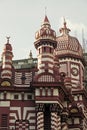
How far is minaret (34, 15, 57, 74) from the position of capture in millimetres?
46594

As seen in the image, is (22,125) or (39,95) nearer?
(39,95)

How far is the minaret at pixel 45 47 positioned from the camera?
4659 cm

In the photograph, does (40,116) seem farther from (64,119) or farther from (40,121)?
(64,119)

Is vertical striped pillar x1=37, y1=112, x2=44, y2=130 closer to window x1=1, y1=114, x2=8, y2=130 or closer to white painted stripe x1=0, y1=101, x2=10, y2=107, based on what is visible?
window x1=1, y1=114, x2=8, y2=130

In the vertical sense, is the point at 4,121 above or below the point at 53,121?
above

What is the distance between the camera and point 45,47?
4756cm

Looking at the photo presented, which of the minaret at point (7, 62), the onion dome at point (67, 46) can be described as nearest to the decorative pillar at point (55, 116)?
the minaret at point (7, 62)

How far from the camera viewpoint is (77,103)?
56.1m

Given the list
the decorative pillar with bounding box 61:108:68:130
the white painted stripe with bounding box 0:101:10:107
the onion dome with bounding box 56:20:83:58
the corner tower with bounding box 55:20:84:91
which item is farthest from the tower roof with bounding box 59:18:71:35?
the white painted stripe with bounding box 0:101:10:107

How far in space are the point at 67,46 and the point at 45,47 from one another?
17.4 metres

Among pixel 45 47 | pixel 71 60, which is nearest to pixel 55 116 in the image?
pixel 45 47

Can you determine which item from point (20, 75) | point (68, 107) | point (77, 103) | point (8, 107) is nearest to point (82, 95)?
point (77, 103)

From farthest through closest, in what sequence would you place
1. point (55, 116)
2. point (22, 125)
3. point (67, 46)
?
point (67, 46), point (22, 125), point (55, 116)

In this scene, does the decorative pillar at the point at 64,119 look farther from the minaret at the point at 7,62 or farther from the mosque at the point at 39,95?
the minaret at the point at 7,62
